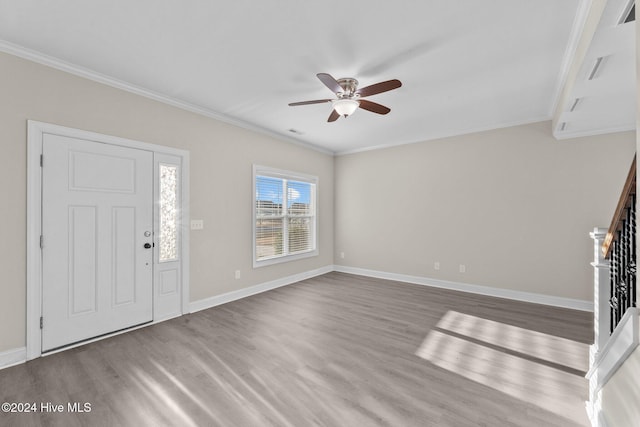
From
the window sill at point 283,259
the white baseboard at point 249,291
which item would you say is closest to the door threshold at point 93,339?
the white baseboard at point 249,291

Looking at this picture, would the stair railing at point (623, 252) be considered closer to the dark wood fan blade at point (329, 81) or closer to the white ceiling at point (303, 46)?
the white ceiling at point (303, 46)

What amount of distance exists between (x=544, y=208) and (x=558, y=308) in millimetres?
1394

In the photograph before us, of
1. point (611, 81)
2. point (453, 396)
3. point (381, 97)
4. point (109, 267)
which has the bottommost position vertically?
point (453, 396)

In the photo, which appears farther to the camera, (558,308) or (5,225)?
(558,308)

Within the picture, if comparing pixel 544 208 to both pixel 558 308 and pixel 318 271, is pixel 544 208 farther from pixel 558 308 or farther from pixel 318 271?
pixel 318 271

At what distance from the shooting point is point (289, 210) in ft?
17.6

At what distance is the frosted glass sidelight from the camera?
3.40m

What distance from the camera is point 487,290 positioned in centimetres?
445

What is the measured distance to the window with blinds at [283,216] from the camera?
185 inches

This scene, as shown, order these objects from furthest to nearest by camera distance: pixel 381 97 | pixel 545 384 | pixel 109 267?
pixel 381 97, pixel 109 267, pixel 545 384

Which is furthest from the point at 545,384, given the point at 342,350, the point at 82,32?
the point at 82,32

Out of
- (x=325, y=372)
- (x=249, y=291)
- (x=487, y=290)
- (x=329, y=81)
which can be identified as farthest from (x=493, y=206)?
(x=249, y=291)

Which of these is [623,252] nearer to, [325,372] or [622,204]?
[622,204]

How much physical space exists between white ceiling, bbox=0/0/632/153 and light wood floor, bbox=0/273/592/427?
271cm
